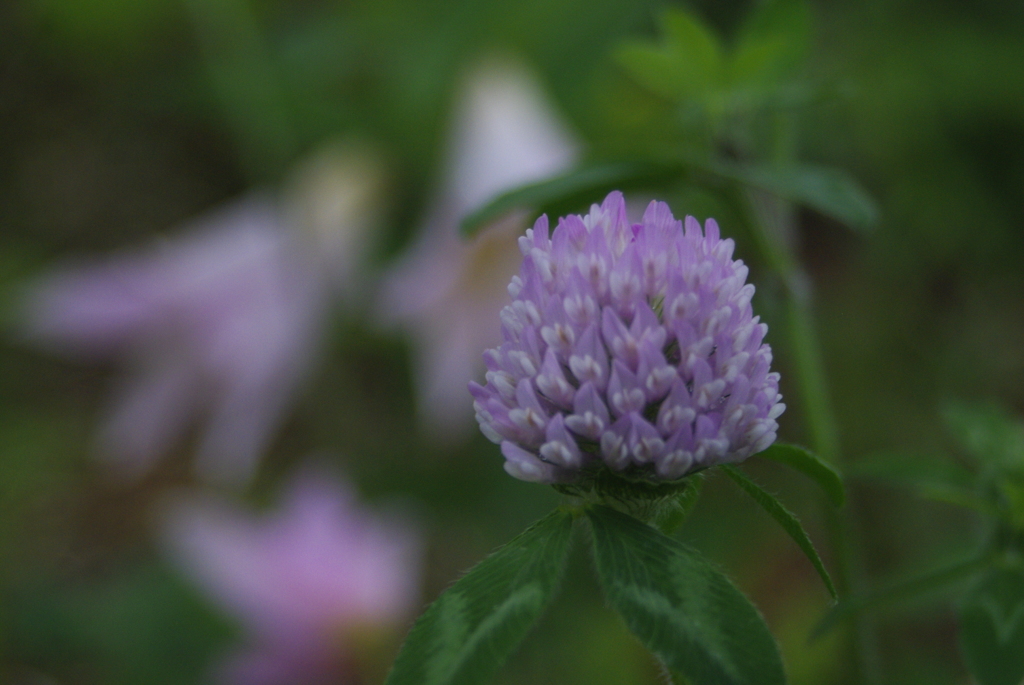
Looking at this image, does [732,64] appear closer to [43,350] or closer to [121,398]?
[121,398]

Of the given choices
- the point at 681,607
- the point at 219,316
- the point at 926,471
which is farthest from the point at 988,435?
the point at 219,316

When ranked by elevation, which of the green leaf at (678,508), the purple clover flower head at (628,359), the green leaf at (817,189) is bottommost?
the green leaf at (678,508)

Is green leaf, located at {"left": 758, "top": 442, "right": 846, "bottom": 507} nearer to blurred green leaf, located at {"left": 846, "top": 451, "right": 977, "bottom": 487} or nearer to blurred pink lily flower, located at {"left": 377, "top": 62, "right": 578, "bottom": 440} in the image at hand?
blurred green leaf, located at {"left": 846, "top": 451, "right": 977, "bottom": 487}

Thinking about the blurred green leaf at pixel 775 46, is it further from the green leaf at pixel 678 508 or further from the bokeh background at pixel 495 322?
the bokeh background at pixel 495 322

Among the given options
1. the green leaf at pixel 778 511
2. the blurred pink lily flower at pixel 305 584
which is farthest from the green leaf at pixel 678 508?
the blurred pink lily flower at pixel 305 584

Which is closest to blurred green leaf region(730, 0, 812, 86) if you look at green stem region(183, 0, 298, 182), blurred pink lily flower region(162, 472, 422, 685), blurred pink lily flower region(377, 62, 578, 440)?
blurred pink lily flower region(377, 62, 578, 440)

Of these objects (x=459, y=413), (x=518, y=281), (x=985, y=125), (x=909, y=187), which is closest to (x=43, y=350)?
(x=459, y=413)

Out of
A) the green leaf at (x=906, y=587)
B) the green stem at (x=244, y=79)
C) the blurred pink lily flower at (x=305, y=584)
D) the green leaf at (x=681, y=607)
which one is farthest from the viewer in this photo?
the green stem at (x=244, y=79)
